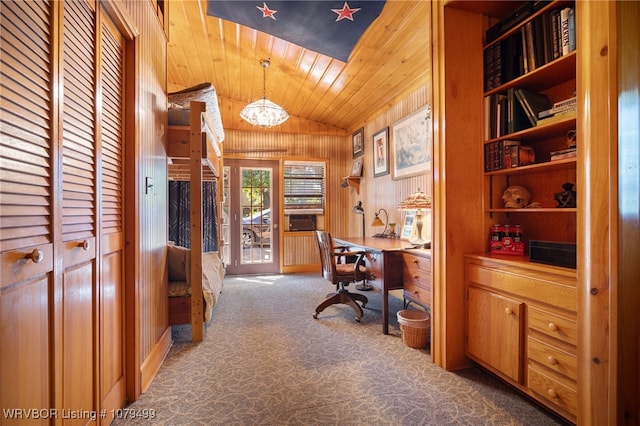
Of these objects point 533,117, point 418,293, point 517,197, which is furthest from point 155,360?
point 533,117

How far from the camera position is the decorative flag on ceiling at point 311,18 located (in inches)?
87.0

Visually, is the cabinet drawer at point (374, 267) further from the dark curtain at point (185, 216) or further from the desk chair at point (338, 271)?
the dark curtain at point (185, 216)

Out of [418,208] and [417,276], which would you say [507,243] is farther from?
[418,208]

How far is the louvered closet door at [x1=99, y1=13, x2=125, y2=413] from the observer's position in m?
1.39

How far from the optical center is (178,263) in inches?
97.0

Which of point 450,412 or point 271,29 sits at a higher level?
point 271,29

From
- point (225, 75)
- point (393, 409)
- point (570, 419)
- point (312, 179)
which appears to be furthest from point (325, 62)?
point (570, 419)

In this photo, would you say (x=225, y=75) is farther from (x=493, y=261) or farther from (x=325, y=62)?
(x=493, y=261)

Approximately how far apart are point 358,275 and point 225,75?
11.2 ft

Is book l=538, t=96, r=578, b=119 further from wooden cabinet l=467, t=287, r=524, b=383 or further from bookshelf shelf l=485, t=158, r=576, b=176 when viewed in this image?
wooden cabinet l=467, t=287, r=524, b=383

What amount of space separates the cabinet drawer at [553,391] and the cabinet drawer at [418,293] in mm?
747

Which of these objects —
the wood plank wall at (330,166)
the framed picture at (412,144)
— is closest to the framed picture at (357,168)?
the wood plank wall at (330,166)

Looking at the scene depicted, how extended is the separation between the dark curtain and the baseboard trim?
199 cm

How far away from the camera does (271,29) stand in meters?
2.61
